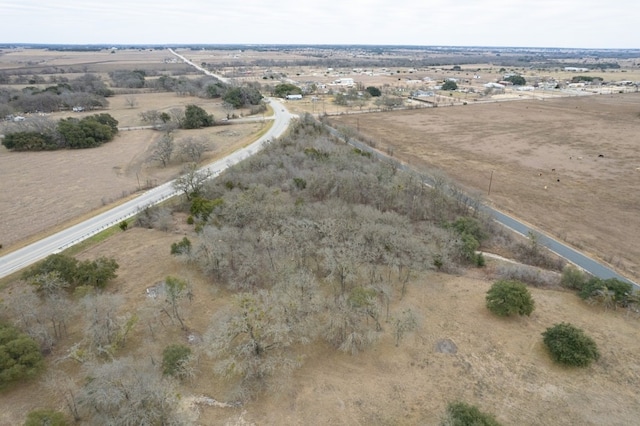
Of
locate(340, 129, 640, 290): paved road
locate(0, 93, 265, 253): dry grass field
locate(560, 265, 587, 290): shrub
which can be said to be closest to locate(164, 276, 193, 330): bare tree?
locate(0, 93, 265, 253): dry grass field

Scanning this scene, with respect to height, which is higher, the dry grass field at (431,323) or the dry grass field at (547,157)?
the dry grass field at (547,157)

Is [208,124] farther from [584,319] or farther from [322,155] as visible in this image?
[584,319]

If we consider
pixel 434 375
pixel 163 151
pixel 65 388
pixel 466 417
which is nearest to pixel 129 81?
pixel 163 151

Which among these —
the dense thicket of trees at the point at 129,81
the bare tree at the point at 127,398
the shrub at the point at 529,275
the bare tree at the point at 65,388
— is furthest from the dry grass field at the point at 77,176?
the dense thicket of trees at the point at 129,81

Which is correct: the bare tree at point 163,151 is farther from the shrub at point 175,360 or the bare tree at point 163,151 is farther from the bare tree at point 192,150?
the shrub at point 175,360

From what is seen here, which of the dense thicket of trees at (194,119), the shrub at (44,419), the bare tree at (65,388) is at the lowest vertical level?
the bare tree at (65,388)

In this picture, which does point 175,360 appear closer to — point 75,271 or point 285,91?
point 75,271

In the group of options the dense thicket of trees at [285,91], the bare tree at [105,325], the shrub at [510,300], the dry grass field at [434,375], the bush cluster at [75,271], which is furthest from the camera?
the dense thicket of trees at [285,91]
